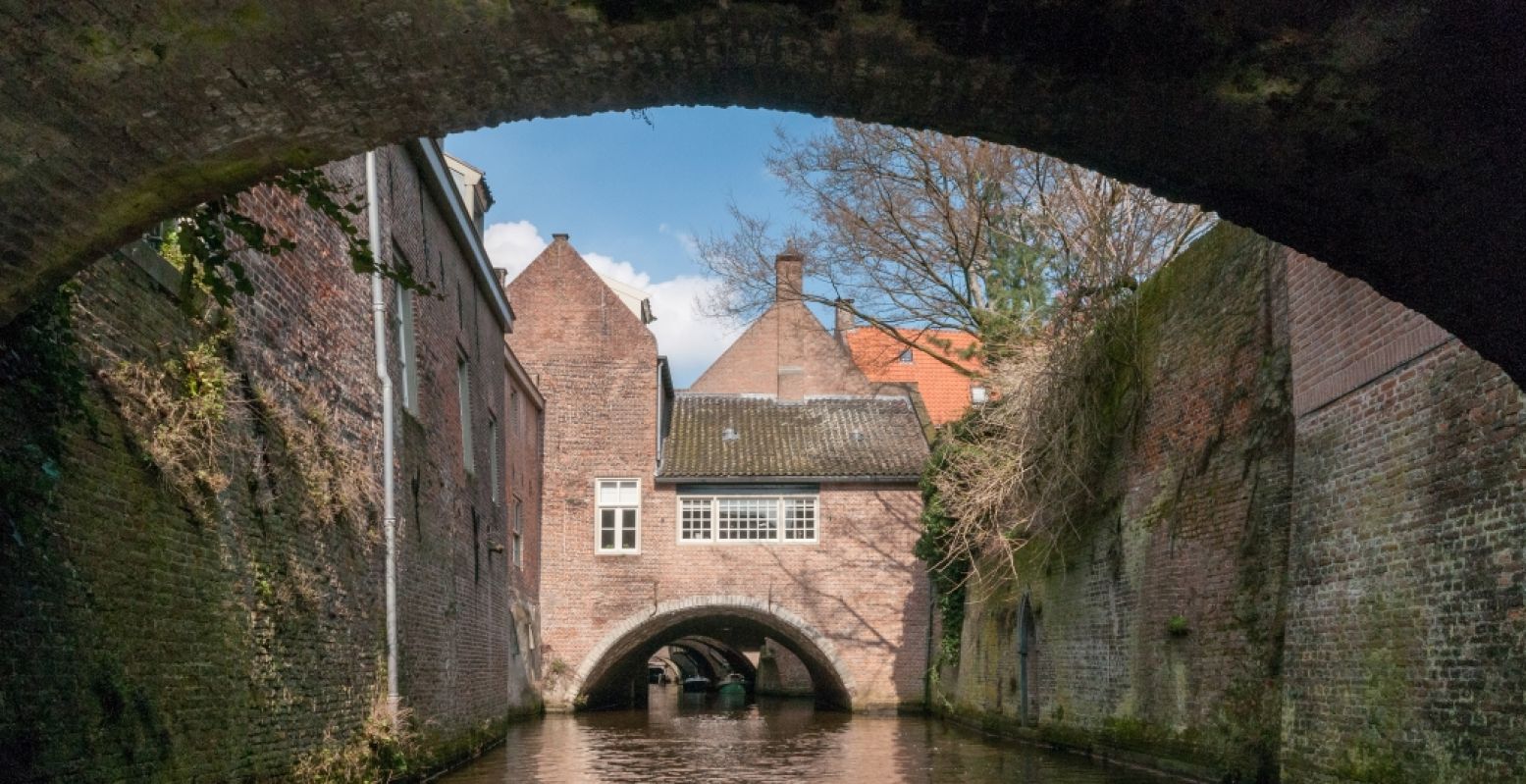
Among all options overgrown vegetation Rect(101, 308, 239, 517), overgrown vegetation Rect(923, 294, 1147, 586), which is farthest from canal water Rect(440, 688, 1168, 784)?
overgrown vegetation Rect(101, 308, 239, 517)

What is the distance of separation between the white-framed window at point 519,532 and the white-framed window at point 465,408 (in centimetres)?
612

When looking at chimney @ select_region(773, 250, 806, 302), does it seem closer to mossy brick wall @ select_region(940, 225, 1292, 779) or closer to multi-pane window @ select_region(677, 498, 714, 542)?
multi-pane window @ select_region(677, 498, 714, 542)

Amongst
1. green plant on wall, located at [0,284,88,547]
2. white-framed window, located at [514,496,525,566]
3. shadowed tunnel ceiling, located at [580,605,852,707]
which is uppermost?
green plant on wall, located at [0,284,88,547]

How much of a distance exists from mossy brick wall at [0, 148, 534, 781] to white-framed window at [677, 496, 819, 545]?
43.0 feet

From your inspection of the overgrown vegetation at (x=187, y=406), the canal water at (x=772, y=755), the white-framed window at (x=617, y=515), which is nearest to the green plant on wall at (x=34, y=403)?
the overgrown vegetation at (x=187, y=406)

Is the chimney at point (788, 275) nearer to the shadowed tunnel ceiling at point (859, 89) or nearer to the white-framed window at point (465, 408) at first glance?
the white-framed window at point (465, 408)

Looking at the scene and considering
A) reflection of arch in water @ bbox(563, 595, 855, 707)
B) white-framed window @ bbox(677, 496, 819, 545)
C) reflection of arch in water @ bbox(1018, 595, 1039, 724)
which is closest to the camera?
reflection of arch in water @ bbox(1018, 595, 1039, 724)

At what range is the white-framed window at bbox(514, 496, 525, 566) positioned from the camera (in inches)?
939

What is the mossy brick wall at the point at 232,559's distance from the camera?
17.6 ft

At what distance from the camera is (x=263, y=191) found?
8750mm

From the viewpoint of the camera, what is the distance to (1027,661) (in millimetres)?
19531

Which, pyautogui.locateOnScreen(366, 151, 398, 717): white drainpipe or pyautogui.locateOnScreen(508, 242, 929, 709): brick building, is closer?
pyautogui.locateOnScreen(366, 151, 398, 717): white drainpipe

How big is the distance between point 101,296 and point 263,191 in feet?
9.41

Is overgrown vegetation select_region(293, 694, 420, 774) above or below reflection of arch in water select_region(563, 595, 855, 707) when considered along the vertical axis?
above
